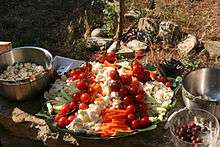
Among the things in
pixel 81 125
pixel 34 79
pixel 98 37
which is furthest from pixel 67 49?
pixel 81 125

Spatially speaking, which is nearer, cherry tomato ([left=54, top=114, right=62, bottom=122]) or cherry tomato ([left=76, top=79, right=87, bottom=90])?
cherry tomato ([left=54, top=114, right=62, bottom=122])

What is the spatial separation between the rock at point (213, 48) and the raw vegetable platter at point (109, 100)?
4.96 feet

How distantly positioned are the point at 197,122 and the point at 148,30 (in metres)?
2.51

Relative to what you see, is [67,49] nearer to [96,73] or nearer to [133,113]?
[96,73]

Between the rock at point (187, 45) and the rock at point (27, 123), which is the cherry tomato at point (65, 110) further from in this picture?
the rock at point (187, 45)

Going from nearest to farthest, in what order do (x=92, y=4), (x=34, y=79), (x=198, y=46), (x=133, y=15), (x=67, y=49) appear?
(x=34, y=79) < (x=198, y=46) < (x=67, y=49) < (x=133, y=15) < (x=92, y=4)

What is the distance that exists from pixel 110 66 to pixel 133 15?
2.37 metres

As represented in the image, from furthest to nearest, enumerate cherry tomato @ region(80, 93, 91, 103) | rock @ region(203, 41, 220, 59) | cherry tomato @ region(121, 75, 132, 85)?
1. rock @ region(203, 41, 220, 59)
2. cherry tomato @ region(121, 75, 132, 85)
3. cherry tomato @ region(80, 93, 91, 103)

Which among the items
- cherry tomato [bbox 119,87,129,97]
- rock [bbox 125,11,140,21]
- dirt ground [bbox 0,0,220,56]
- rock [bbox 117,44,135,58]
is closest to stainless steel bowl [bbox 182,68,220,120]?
cherry tomato [bbox 119,87,129,97]

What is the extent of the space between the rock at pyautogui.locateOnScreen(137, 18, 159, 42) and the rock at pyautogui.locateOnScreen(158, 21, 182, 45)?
127 millimetres

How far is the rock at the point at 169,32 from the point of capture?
5.37 m

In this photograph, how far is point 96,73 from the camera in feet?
12.3

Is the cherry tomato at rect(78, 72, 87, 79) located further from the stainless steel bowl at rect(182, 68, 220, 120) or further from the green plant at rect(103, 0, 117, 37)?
the green plant at rect(103, 0, 117, 37)

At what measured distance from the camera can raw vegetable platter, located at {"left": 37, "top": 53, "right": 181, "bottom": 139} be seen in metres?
3.26
